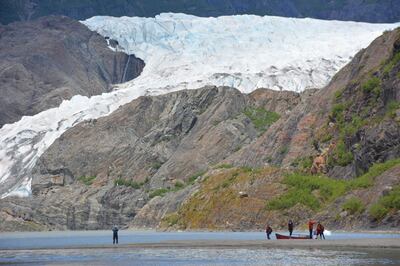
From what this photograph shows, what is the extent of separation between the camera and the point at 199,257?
7069 cm

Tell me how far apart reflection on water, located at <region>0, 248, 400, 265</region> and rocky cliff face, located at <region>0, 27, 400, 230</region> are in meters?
24.5

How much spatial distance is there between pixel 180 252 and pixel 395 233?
71.3ft

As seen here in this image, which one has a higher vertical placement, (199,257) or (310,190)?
(310,190)

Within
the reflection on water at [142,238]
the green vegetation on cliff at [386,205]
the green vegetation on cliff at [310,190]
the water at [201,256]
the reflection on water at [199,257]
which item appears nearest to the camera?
the reflection on water at [199,257]

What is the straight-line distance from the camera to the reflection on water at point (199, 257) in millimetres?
64000

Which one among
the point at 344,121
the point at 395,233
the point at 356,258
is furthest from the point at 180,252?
the point at 344,121

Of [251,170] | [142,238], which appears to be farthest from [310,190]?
[142,238]

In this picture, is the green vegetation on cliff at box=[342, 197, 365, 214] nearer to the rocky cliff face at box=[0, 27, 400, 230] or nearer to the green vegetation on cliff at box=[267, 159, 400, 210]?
the rocky cliff face at box=[0, 27, 400, 230]

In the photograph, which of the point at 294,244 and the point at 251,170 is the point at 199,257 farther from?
the point at 251,170

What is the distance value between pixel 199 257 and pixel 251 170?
63108 mm

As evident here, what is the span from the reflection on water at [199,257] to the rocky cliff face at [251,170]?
2448 centimetres

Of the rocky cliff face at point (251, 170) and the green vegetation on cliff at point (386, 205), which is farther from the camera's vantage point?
the rocky cliff face at point (251, 170)

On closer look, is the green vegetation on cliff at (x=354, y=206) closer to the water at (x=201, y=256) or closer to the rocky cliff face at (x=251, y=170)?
the rocky cliff face at (x=251, y=170)

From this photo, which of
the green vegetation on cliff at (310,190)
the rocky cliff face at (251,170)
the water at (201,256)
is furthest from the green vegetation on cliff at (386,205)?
the water at (201,256)
